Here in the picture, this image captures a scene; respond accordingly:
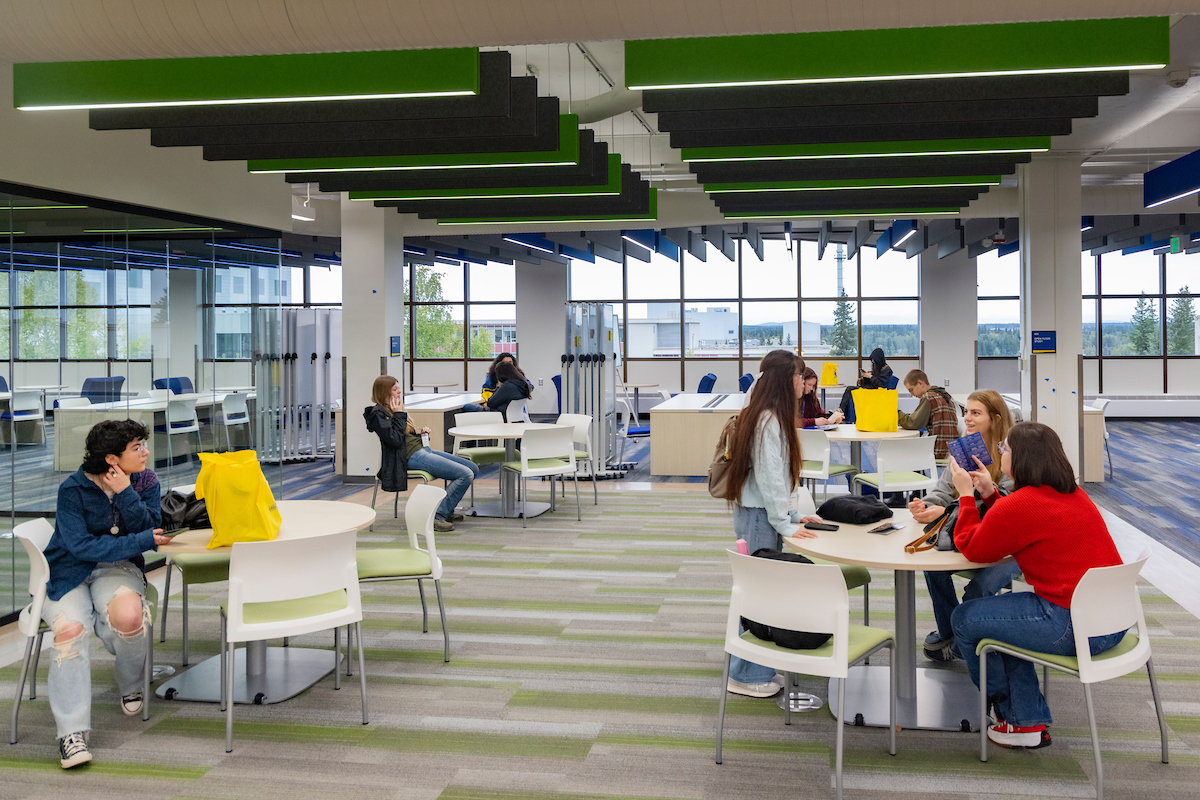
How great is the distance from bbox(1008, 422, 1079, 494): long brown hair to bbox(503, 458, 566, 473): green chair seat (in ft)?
16.5

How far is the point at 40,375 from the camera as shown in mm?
5473

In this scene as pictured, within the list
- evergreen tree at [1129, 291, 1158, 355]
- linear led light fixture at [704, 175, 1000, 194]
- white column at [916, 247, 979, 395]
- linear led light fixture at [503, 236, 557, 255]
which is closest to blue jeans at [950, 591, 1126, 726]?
linear led light fixture at [704, 175, 1000, 194]

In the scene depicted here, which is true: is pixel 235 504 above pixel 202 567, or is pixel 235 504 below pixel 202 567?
above

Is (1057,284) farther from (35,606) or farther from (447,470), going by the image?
(35,606)

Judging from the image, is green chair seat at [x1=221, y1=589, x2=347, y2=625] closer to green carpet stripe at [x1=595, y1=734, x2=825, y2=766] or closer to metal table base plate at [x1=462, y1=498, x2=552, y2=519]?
green carpet stripe at [x1=595, y1=734, x2=825, y2=766]

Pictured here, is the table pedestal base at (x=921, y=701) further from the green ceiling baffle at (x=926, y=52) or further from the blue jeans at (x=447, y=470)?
the blue jeans at (x=447, y=470)

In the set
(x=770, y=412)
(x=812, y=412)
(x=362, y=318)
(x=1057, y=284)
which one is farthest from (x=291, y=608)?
(x=1057, y=284)

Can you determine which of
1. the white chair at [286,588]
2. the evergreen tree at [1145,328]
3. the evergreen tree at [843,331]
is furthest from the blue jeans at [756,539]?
the evergreen tree at [1145,328]

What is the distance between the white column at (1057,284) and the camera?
9773 millimetres

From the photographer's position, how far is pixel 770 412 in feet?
13.3

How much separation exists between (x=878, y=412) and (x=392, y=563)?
472 centimetres

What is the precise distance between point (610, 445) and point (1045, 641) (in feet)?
25.6

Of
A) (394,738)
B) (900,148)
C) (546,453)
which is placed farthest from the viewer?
(546,453)

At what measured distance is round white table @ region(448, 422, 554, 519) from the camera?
8069mm
